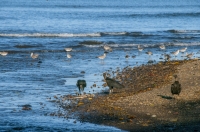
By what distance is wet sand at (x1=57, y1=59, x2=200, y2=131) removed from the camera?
38.7 feet

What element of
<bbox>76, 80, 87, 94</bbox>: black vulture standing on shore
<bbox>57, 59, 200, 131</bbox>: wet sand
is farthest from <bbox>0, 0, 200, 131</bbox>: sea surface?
<bbox>57, 59, 200, 131</bbox>: wet sand

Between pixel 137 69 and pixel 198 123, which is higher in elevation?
pixel 137 69

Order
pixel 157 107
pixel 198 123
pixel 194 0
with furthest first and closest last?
pixel 194 0
pixel 157 107
pixel 198 123

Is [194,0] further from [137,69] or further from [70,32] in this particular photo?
[137,69]

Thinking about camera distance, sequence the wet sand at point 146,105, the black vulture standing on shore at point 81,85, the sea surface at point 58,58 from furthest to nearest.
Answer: the black vulture standing on shore at point 81,85 → the sea surface at point 58,58 → the wet sand at point 146,105

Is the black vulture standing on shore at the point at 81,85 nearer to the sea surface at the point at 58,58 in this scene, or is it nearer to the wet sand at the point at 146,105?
the sea surface at the point at 58,58

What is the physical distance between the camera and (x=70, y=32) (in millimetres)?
39062

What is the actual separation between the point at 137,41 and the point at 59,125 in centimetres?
2235

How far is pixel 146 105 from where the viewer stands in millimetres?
13453

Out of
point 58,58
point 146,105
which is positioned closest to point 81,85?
point 146,105

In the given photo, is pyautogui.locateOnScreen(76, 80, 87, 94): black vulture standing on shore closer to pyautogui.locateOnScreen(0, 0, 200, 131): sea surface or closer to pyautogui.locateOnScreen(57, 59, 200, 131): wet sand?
pyautogui.locateOnScreen(0, 0, 200, 131): sea surface

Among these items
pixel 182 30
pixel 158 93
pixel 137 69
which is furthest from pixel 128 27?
pixel 158 93

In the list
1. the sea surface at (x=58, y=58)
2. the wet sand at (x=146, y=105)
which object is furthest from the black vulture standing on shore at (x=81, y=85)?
the wet sand at (x=146, y=105)

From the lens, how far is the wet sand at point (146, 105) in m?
11.8
